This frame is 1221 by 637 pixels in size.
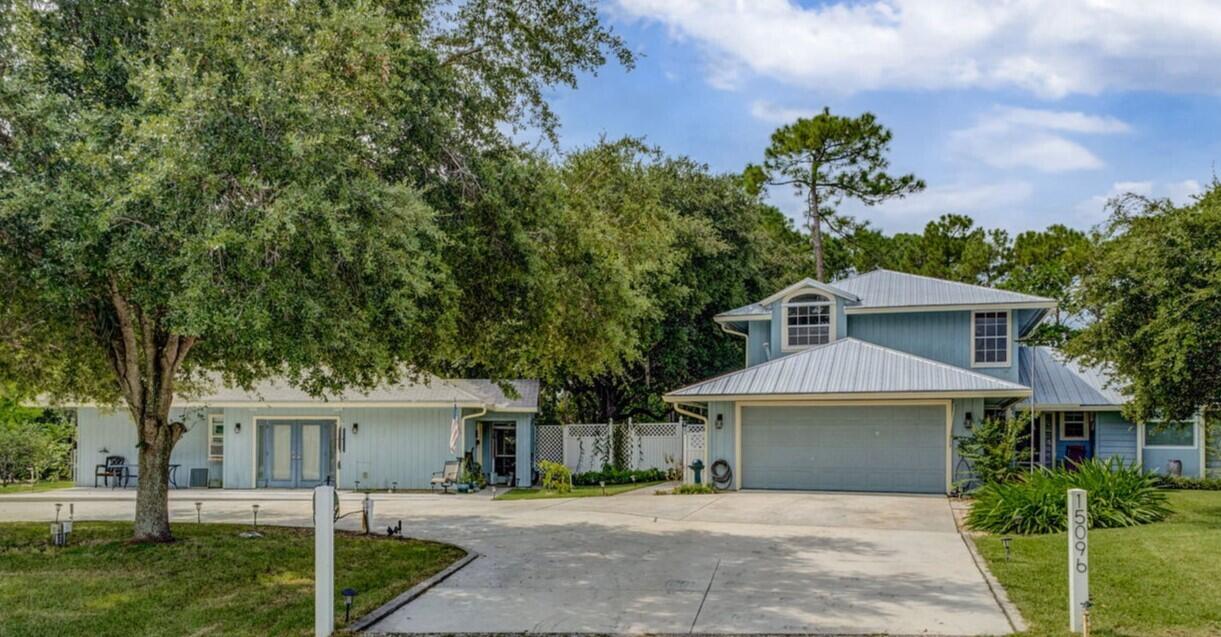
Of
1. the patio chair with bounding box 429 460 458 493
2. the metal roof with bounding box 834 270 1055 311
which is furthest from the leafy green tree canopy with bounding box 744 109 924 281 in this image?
the patio chair with bounding box 429 460 458 493

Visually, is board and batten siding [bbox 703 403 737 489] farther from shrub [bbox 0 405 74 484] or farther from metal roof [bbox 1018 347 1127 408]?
shrub [bbox 0 405 74 484]

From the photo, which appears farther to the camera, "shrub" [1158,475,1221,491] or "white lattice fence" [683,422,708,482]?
"white lattice fence" [683,422,708,482]

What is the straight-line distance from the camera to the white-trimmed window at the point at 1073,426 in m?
23.9

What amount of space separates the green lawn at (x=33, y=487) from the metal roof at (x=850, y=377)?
17.2 m

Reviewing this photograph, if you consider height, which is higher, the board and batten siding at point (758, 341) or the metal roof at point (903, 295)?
the metal roof at point (903, 295)

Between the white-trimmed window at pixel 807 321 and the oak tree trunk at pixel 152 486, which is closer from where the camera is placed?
the oak tree trunk at pixel 152 486

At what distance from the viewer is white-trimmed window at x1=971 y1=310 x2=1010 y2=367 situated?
2145 cm

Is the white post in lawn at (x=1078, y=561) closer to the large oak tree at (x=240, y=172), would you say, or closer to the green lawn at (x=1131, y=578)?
the green lawn at (x=1131, y=578)

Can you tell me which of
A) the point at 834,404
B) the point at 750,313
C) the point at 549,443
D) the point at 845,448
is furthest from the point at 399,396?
the point at 845,448

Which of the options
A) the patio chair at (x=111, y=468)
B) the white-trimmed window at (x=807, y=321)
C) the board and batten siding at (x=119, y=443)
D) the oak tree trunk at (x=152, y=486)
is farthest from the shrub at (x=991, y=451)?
the patio chair at (x=111, y=468)

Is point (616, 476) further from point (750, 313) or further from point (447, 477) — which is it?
point (750, 313)

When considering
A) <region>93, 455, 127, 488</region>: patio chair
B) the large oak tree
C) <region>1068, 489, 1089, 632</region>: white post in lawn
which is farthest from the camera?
<region>93, 455, 127, 488</region>: patio chair

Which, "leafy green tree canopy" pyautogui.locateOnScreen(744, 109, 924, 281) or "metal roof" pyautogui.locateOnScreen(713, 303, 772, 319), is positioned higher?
"leafy green tree canopy" pyautogui.locateOnScreen(744, 109, 924, 281)

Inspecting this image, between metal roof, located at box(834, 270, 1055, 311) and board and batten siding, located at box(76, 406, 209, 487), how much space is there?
676 inches
